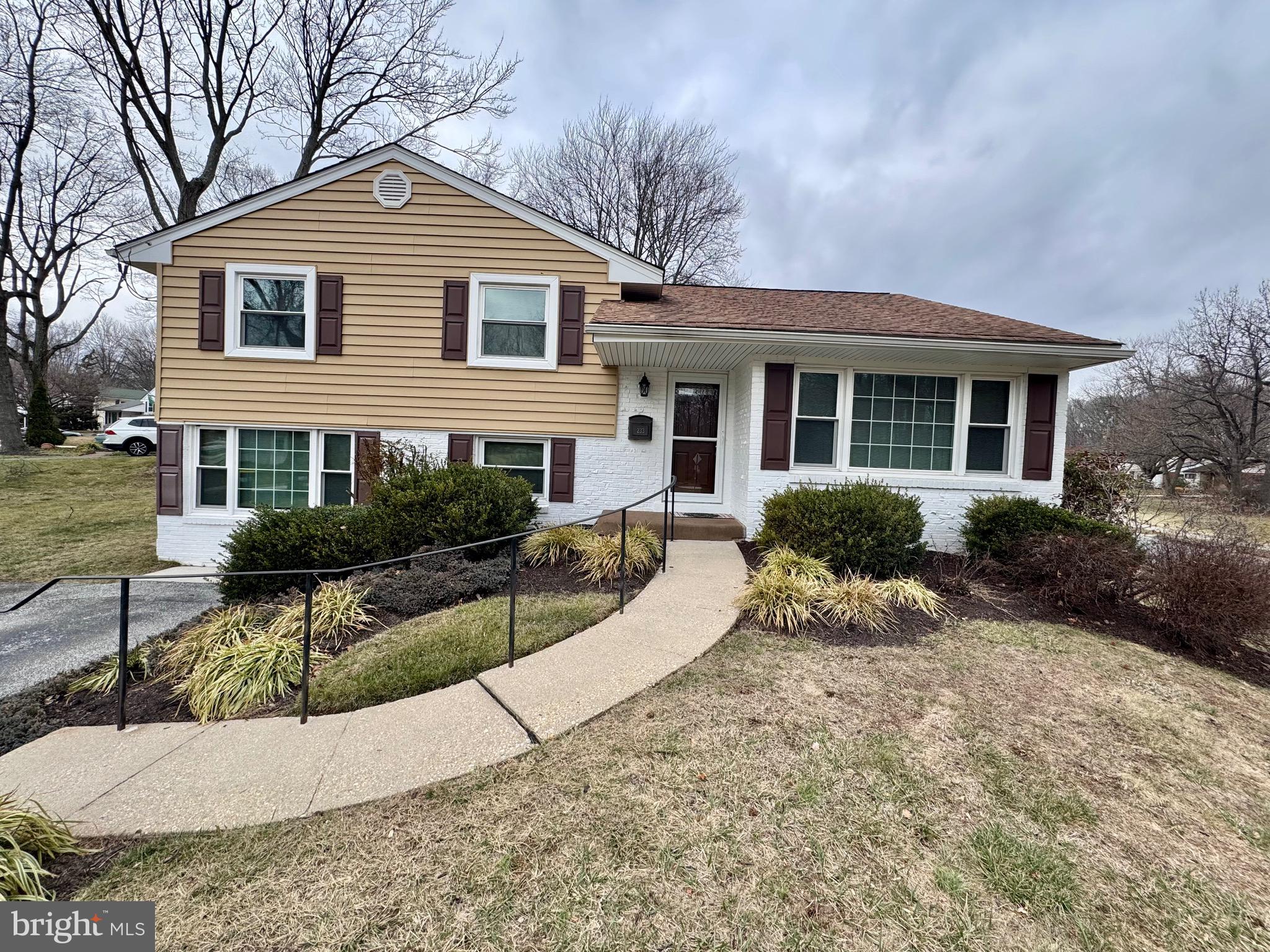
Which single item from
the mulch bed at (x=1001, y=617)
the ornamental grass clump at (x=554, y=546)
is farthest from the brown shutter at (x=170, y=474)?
the mulch bed at (x=1001, y=617)

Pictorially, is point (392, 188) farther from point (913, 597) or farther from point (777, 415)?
point (913, 597)

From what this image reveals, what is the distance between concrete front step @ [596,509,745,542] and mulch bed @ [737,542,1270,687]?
0.83 metres

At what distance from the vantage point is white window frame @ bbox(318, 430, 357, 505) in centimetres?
808

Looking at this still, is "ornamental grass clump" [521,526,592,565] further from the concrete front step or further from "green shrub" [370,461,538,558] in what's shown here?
the concrete front step

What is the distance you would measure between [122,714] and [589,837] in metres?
3.14

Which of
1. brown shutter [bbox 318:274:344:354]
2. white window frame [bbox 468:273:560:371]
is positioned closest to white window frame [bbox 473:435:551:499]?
white window frame [bbox 468:273:560:371]

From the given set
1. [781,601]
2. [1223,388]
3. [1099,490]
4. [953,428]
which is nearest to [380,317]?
[781,601]

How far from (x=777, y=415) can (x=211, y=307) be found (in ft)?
28.6

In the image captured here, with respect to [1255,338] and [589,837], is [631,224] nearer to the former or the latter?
[589,837]

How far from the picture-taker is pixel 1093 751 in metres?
2.81

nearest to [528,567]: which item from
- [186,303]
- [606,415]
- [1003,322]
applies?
[606,415]

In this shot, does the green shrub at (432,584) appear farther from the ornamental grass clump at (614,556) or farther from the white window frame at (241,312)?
the white window frame at (241,312)

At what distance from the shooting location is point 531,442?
827cm

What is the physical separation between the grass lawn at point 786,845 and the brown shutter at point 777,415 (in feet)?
13.7
